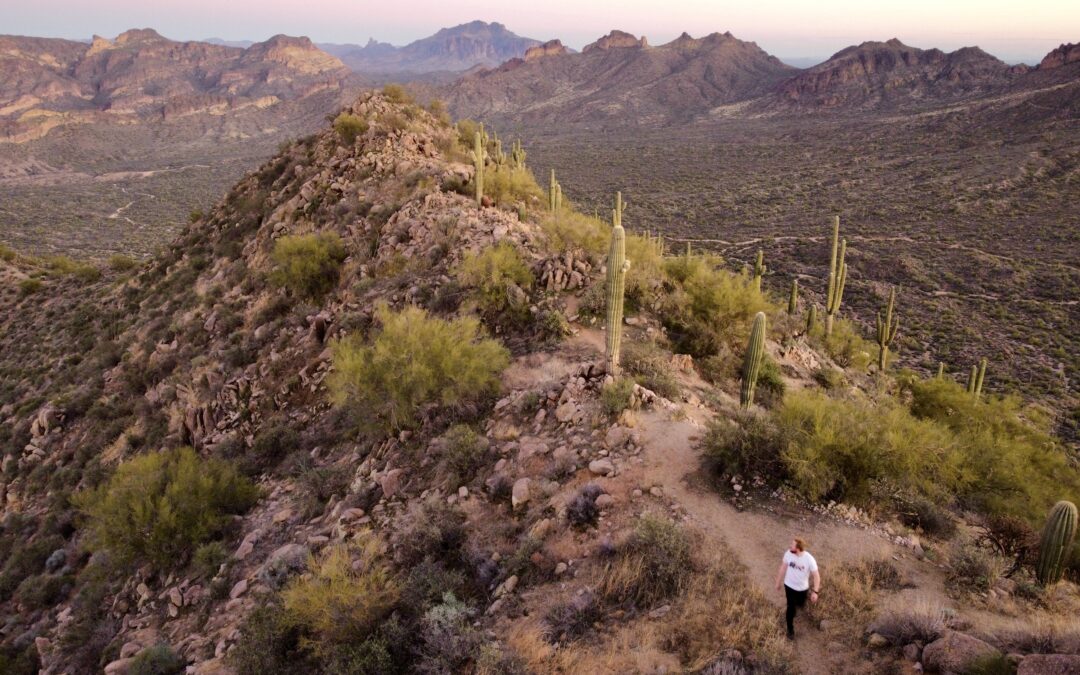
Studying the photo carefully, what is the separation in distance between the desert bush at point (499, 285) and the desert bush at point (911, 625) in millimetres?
8493

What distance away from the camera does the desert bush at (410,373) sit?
9.95 metres

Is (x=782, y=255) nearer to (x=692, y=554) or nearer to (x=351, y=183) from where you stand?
(x=351, y=183)

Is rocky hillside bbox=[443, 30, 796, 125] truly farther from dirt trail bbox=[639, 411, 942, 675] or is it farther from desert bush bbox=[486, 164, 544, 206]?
dirt trail bbox=[639, 411, 942, 675]

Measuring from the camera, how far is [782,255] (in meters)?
37.8

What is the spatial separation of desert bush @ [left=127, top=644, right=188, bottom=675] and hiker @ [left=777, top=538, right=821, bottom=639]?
720 centimetres

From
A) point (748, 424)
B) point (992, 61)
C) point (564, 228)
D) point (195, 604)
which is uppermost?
point (992, 61)

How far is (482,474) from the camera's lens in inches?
340

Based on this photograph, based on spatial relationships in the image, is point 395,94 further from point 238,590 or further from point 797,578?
point 797,578

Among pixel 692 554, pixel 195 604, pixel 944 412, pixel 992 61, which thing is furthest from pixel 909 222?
pixel 992 61

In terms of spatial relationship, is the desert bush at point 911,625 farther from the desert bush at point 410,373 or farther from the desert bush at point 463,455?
the desert bush at point 410,373

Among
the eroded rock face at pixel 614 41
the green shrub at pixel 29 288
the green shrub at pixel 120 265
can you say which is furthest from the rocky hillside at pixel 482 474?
the eroded rock face at pixel 614 41

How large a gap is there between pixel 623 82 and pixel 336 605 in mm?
159523

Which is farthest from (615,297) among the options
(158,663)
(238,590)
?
(158,663)

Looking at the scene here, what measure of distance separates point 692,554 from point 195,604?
283 inches
